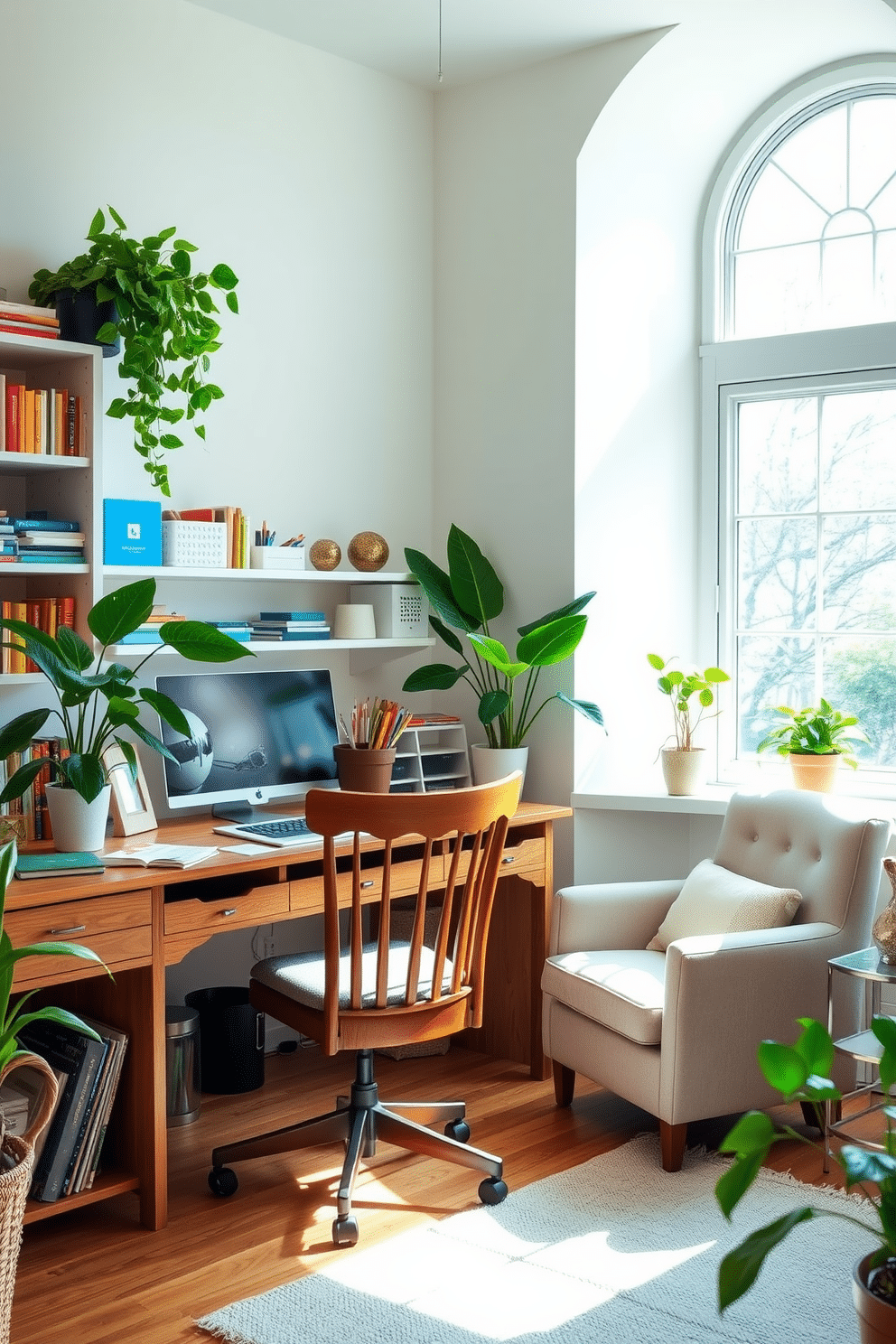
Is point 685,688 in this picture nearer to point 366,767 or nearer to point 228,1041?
point 366,767

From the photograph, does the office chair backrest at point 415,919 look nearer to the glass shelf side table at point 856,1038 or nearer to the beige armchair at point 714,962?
the beige armchair at point 714,962

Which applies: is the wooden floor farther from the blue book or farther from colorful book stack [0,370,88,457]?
colorful book stack [0,370,88,457]

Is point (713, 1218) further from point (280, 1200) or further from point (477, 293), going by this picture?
point (477, 293)

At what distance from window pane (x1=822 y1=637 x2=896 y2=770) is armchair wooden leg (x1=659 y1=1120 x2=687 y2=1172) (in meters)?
1.46

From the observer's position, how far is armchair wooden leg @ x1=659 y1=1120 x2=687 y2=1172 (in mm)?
3074

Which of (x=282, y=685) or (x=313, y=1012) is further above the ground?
(x=282, y=685)

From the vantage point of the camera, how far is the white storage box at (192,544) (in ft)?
11.2

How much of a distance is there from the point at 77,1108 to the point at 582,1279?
1109 mm

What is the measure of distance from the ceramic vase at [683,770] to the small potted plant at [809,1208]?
2388 millimetres

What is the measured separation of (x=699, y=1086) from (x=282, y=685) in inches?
59.3

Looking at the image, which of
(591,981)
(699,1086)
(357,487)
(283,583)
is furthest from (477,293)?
(699,1086)

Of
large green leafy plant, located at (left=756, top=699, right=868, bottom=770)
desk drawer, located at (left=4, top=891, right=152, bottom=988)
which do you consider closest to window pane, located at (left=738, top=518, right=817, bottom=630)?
large green leafy plant, located at (left=756, top=699, right=868, bottom=770)

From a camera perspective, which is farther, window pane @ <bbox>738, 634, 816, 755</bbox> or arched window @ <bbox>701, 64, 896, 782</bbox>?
window pane @ <bbox>738, 634, 816, 755</bbox>

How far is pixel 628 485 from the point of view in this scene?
165 inches
